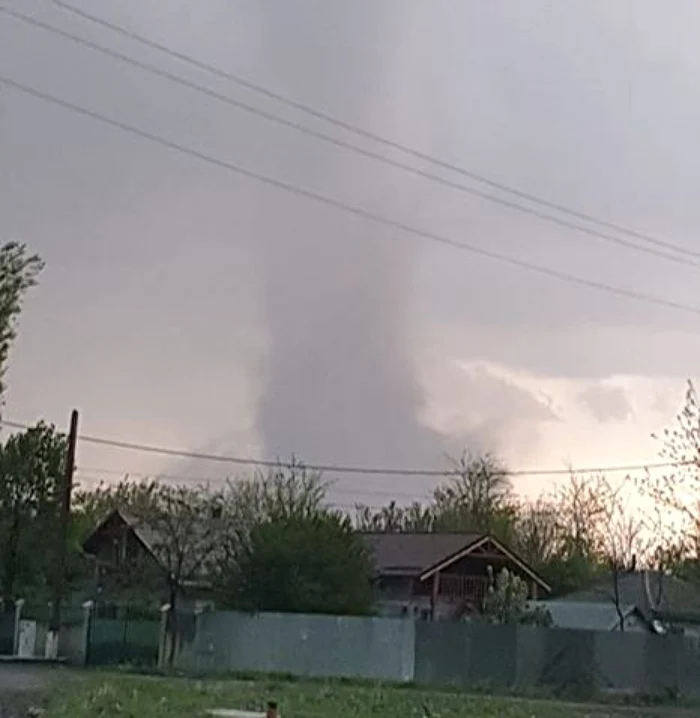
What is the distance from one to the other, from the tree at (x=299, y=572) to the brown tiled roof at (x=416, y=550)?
7.62 meters

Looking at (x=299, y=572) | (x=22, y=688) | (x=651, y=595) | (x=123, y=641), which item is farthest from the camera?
(x=651, y=595)

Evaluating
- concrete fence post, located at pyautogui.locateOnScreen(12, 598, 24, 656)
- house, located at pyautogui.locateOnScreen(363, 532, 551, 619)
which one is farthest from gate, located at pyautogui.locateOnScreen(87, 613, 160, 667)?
house, located at pyautogui.locateOnScreen(363, 532, 551, 619)

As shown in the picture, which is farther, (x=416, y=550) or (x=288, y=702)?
(x=416, y=550)

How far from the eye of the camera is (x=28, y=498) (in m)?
62.2

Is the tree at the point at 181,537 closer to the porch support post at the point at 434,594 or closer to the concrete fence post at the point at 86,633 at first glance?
the concrete fence post at the point at 86,633

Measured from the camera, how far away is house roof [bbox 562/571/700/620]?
62.0 meters

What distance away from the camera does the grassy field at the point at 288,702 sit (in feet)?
94.7

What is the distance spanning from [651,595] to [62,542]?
2439 centimetres

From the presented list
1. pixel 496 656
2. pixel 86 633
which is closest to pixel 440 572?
pixel 86 633

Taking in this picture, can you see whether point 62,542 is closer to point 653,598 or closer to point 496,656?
point 496,656

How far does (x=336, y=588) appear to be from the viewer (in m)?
53.4

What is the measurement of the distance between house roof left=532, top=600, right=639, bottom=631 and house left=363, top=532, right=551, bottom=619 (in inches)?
116

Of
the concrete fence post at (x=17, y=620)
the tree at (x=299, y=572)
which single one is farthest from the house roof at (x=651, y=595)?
the concrete fence post at (x=17, y=620)

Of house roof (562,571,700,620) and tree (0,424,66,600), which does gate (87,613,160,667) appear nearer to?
tree (0,424,66,600)
